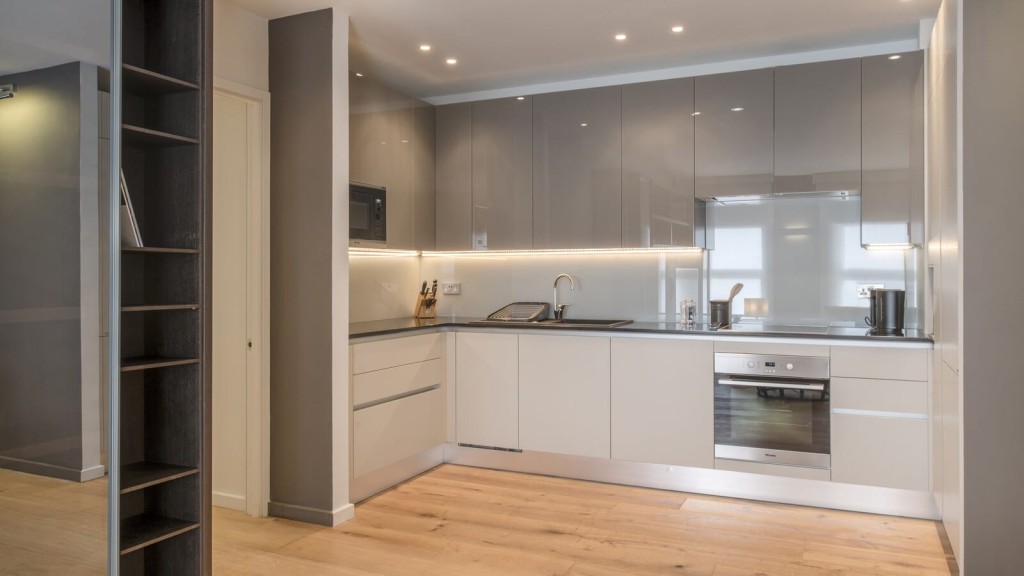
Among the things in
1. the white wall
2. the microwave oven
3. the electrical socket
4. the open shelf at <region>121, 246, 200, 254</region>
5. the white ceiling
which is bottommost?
the electrical socket

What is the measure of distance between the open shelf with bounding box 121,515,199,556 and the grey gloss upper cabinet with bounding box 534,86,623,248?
2.90 m

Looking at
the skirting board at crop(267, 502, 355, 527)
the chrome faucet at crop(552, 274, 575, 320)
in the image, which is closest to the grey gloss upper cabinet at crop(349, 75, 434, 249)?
the chrome faucet at crop(552, 274, 575, 320)

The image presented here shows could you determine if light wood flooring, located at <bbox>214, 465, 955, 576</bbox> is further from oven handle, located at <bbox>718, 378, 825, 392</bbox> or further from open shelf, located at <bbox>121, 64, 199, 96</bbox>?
open shelf, located at <bbox>121, 64, 199, 96</bbox>

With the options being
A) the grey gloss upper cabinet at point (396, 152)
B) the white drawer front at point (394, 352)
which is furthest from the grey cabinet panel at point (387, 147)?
the white drawer front at point (394, 352)

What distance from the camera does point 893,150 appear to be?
13.0 feet

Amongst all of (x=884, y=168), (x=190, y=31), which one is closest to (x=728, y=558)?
(x=884, y=168)

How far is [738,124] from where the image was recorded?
4281mm

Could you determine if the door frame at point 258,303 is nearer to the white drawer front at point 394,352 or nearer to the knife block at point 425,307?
the white drawer front at point 394,352

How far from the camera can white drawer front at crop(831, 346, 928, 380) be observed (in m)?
3.60

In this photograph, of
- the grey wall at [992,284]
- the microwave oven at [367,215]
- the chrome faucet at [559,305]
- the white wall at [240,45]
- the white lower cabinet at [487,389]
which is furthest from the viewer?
the chrome faucet at [559,305]

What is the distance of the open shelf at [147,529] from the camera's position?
2.37 metres

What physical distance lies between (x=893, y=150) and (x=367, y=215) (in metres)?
3.00

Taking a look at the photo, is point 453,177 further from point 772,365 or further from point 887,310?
point 887,310

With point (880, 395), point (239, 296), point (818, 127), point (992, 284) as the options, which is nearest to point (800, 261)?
point (818, 127)
